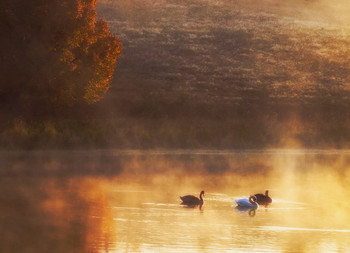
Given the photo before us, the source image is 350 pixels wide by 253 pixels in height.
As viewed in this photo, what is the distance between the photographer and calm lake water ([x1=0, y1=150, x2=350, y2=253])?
50.6ft

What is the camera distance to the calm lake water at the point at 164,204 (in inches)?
607

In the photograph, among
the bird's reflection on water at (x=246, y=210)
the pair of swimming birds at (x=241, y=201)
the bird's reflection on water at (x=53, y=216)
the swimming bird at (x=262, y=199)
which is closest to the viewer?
the bird's reflection on water at (x=53, y=216)

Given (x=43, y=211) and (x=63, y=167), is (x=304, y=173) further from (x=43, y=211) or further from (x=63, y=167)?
(x=43, y=211)

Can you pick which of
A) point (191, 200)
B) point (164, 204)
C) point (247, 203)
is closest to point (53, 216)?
point (164, 204)

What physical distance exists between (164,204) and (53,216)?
334 cm

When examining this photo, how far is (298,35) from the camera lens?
235 ft

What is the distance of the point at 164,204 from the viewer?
20484mm

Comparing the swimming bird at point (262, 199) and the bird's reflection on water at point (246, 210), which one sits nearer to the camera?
the bird's reflection on water at point (246, 210)

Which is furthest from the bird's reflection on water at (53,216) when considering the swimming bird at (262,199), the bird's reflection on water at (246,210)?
the swimming bird at (262,199)

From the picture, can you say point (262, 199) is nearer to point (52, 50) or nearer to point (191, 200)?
point (191, 200)

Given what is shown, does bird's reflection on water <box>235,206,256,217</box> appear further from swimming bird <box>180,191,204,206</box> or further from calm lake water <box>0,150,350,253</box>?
swimming bird <box>180,191,204,206</box>

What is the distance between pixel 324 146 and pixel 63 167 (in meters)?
15.4

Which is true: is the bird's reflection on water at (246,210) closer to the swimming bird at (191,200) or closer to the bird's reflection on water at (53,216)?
the swimming bird at (191,200)

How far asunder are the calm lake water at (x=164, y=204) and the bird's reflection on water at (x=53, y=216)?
0.02m
